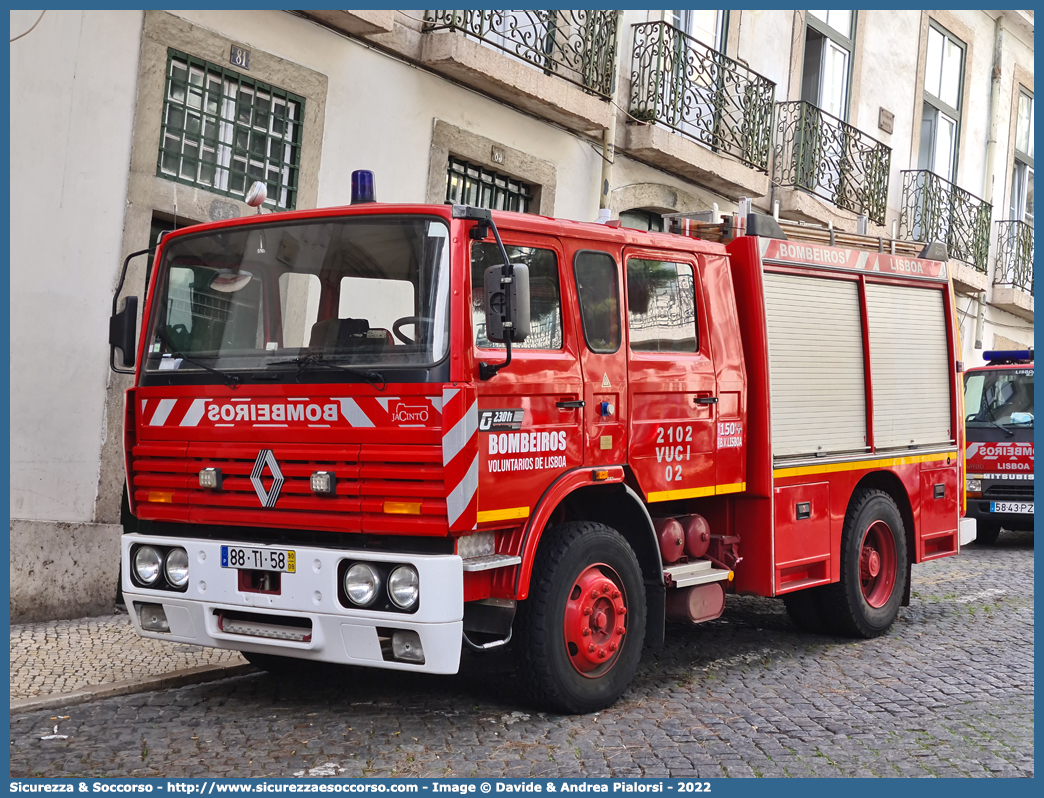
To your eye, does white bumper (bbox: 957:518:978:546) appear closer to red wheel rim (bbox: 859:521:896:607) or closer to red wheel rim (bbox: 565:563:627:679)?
red wheel rim (bbox: 859:521:896:607)

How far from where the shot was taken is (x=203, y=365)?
5660 mm

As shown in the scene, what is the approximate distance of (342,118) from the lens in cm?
991

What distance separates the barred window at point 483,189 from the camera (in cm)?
1113

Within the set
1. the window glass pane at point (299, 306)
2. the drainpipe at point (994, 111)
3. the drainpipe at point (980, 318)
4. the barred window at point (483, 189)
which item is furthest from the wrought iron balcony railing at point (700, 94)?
the drainpipe at point (994, 111)

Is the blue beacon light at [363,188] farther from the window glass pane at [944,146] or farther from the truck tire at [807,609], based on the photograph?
the window glass pane at [944,146]

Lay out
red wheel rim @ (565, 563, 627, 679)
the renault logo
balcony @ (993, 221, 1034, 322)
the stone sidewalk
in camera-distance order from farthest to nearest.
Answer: balcony @ (993, 221, 1034, 322) < the stone sidewalk < red wheel rim @ (565, 563, 627, 679) < the renault logo

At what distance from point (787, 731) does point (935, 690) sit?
134 cm

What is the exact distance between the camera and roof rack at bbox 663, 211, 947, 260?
283 inches

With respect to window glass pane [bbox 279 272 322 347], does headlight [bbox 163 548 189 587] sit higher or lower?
lower

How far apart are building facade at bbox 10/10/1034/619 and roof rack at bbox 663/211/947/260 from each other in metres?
0.50

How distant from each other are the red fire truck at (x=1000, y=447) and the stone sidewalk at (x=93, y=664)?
992 centimetres

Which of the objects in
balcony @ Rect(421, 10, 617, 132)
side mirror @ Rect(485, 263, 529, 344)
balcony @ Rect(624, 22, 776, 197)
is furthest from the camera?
balcony @ Rect(624, 22, 776, 197)

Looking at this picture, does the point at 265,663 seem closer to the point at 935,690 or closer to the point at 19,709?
the point at 19,709

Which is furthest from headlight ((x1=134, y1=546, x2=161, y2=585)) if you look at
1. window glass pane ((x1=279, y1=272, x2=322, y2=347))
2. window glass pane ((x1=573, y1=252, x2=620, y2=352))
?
window glass pane ((x1=573, y1=252, x2=620, y2=352))
